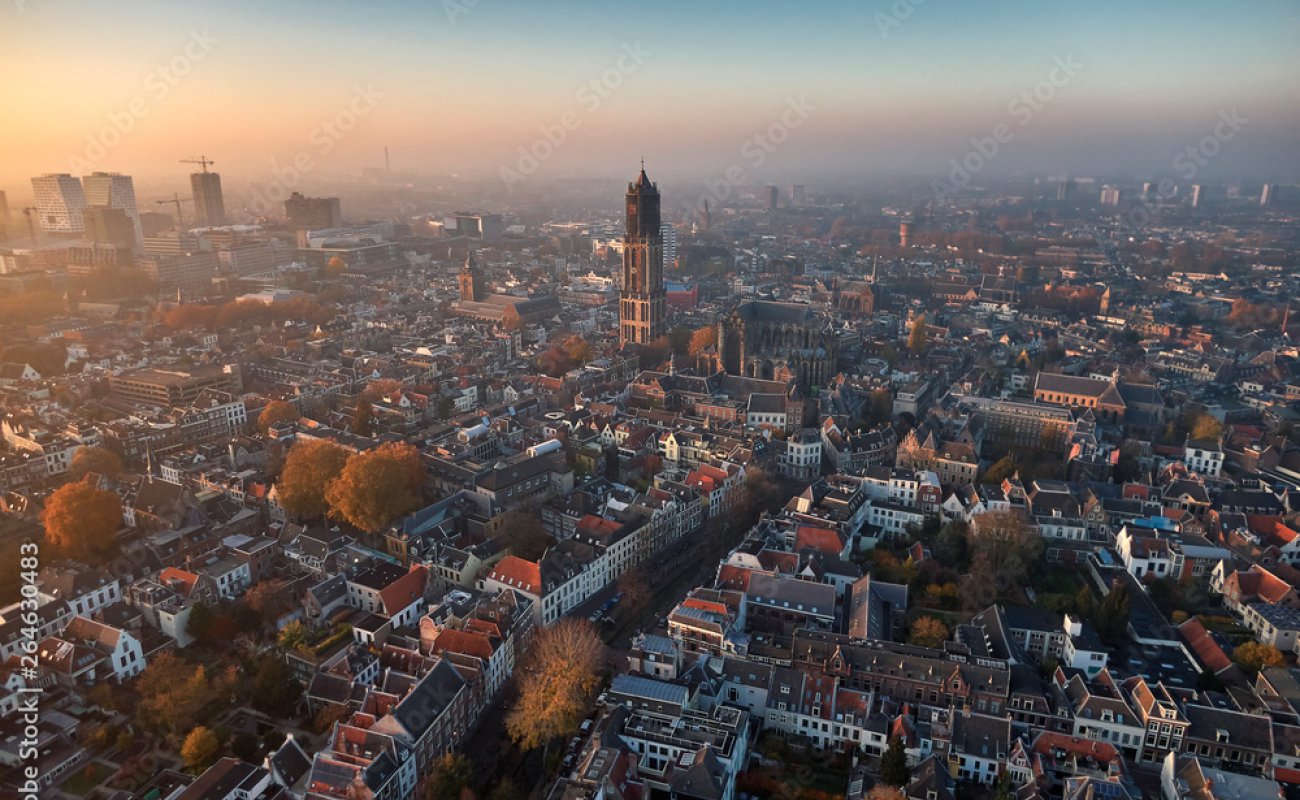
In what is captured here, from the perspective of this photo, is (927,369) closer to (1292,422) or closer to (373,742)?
(1292,422)

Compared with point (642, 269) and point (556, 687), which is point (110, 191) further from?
point (556, 687)

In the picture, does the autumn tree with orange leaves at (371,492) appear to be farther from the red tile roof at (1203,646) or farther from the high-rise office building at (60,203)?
the high-rise office building at (60,203)

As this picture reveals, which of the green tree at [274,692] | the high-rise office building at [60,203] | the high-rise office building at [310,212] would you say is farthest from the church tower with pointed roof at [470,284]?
the high-rise office building at [60,203]

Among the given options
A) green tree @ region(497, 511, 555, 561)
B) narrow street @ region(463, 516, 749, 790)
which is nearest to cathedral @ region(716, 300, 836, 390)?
narrow street @ region(463, 516, 749, 790)

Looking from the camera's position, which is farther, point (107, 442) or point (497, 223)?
point (497, 223)

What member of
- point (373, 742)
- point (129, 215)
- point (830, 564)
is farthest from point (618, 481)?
point (129, 215)
